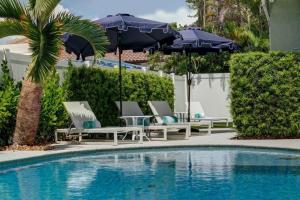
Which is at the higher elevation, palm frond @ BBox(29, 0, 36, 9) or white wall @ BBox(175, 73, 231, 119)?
palm frond @ BBox(29, 0, 36, 9)

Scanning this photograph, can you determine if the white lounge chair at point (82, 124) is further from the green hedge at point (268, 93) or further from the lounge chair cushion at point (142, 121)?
the green hedge at point (268, 93)

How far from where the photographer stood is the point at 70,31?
12312 mm

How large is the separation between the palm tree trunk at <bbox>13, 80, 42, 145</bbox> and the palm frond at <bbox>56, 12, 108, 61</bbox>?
1.60 metres

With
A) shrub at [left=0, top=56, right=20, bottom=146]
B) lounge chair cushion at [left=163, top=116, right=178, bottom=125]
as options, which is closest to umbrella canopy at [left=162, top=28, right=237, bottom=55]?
lounge chair cushion at [left=163, top=116, right=178, bottom=125]

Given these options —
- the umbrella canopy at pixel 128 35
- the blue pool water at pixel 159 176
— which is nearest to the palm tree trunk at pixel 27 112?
the blue pool water at pixel 159 176

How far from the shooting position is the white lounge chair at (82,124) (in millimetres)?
12930

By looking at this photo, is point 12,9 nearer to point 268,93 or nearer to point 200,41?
point 200,41

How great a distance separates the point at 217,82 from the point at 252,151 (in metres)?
12.4

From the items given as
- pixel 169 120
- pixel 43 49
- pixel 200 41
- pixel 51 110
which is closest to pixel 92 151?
pixel 51 110

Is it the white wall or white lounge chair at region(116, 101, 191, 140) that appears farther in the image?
the white wall

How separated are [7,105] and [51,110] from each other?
1577mm

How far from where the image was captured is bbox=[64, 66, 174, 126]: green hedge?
15.0m

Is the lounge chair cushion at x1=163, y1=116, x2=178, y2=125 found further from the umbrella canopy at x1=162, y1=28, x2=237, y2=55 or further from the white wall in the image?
the white wall

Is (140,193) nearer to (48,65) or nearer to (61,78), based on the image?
(48,65)
